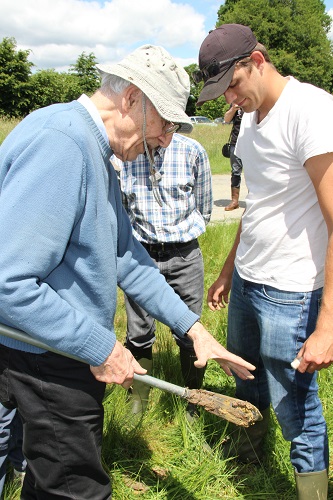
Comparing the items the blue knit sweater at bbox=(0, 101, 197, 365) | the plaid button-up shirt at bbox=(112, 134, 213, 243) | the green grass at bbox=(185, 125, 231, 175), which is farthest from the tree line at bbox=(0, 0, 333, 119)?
the blue knit sweater at bbox=(0, 101, 197, 365)

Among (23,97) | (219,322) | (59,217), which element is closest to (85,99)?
(59,217)

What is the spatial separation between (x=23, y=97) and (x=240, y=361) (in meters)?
32.8

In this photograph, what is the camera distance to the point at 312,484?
1944mm

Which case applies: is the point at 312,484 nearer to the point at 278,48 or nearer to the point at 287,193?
the point at 287,193

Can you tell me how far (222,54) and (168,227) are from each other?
1.12 m

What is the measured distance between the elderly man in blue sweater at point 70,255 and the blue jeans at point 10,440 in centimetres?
32

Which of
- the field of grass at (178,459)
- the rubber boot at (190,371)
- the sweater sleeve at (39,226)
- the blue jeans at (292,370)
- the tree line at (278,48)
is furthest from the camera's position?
the tree line at (278,48)

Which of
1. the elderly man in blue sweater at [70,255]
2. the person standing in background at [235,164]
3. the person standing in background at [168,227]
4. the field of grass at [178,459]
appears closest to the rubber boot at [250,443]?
the field of grass at [178,459]

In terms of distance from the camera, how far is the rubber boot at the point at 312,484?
1.94m

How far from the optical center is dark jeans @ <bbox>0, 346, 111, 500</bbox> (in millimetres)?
1532

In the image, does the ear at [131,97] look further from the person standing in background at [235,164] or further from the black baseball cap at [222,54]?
the person standing in background at [235,164]

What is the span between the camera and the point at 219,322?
3547 mm

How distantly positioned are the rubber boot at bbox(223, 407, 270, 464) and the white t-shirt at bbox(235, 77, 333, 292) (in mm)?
946

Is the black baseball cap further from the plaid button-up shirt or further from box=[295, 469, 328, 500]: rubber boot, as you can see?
box=[295, 469, 328, 500]: rubber boot
